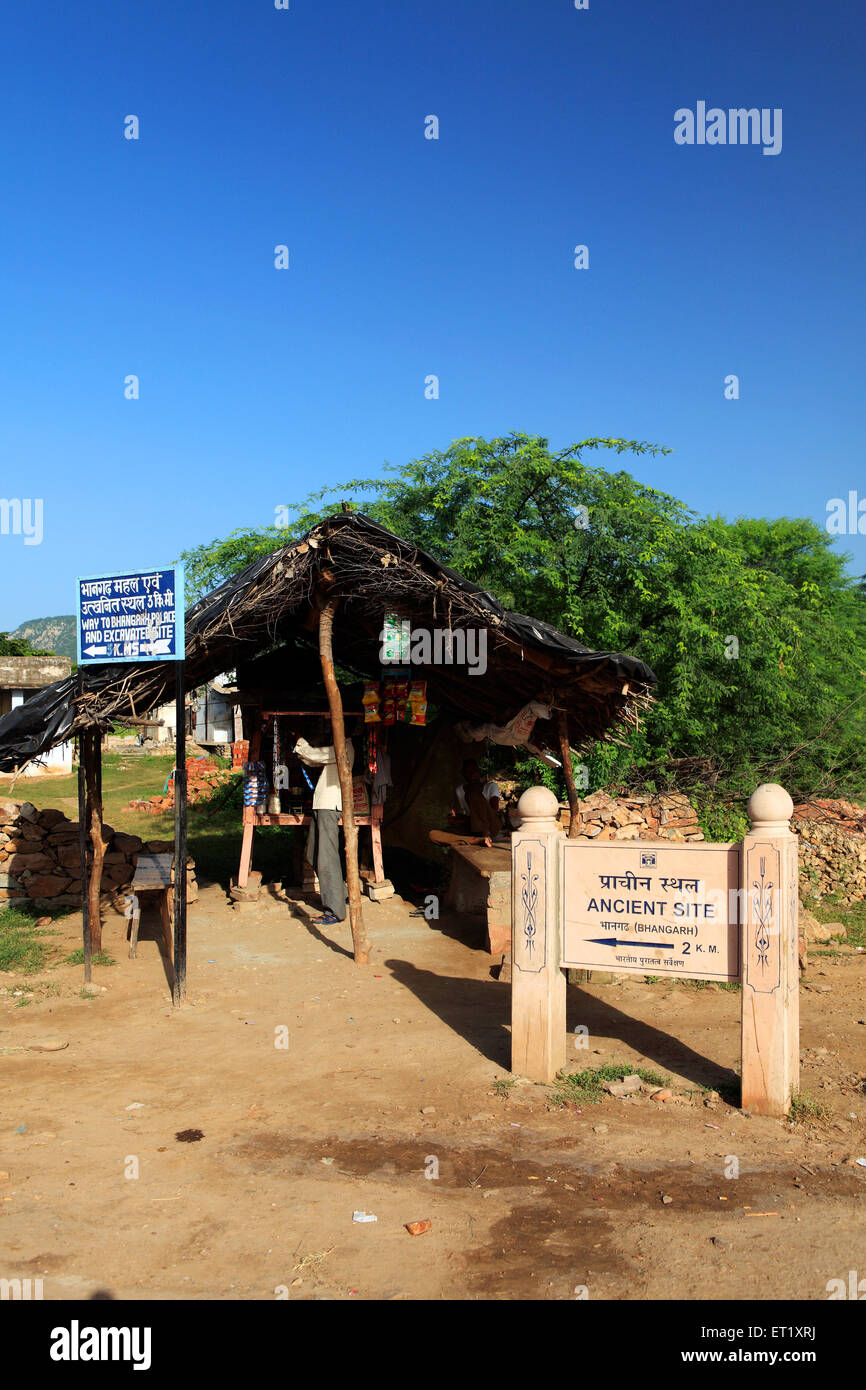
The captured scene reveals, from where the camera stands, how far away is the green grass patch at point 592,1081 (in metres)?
5.88

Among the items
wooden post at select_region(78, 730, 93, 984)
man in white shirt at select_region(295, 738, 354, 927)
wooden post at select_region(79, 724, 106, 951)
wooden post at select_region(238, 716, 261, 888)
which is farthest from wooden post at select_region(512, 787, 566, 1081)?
wooden post at select_region(238, 716, 261, 888)

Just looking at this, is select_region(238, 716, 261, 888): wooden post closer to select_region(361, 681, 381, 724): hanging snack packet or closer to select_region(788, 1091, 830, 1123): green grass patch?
select_region(361, 681, 381, 724): hanging snack packet

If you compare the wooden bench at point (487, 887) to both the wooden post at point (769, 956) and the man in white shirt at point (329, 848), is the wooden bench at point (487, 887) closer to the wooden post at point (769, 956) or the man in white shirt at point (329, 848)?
the man in white shirt at point (329, 848)

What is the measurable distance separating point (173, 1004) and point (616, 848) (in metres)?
4.25

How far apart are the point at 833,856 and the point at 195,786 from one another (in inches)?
631

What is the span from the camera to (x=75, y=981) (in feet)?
28.9

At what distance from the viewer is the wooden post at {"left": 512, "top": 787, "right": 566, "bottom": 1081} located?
603 centimetres

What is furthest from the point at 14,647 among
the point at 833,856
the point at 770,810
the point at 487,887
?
the point at 770,810

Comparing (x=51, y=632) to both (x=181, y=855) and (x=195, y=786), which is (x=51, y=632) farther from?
(x=181, y=855)

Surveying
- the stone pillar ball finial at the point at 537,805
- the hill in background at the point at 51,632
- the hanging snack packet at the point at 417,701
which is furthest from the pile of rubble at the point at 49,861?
the hill in background at the point at 51,632

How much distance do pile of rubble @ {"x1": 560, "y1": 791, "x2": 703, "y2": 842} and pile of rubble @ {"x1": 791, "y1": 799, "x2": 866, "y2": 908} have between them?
4.75 ft

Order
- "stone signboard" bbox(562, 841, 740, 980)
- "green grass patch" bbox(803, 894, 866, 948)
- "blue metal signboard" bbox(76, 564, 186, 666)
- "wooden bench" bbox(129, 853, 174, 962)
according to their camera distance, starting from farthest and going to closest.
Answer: "green grass patch" bbox(803, 894, 866, 948) < "wooden bench" bbox(129, 853, 174, 962) < "blue metal signboard" bbox(76, 564, 186, 666) < "stone signboard" bbox(562, 841, 740, 980)

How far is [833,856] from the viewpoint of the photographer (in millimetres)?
13102
